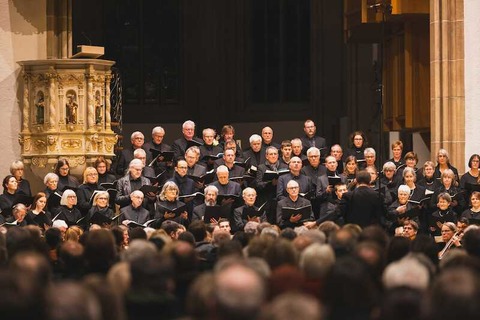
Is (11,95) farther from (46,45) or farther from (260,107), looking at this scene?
(260,107)

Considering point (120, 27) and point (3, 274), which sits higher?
point (120, 27)

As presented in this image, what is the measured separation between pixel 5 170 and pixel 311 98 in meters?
7.68

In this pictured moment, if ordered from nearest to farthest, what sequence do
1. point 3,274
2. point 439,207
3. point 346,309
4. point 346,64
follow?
point 3,274 < point 346,309 < point 439,207 < point 346,64

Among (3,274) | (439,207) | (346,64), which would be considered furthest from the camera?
(346,64)

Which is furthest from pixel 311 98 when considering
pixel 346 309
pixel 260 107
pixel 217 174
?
pixel 346 309

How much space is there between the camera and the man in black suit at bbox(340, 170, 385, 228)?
38.8ft

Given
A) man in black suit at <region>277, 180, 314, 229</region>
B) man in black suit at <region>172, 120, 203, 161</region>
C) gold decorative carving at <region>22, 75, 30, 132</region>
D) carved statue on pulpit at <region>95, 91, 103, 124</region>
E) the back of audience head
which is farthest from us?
man in black suit at <region>172, 120, 203, 161</region>

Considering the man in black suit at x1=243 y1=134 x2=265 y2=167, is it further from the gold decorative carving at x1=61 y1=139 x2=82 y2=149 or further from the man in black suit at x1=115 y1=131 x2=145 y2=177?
the gold decorative carving at x1=61 y1=139 x2=82 y2=149

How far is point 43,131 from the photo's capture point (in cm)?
1376

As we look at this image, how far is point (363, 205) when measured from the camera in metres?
11.8

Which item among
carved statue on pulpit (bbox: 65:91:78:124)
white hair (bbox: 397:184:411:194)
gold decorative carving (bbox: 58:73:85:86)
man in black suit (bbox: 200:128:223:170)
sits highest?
gold decorative carving (bbox: 58:73:85:86)

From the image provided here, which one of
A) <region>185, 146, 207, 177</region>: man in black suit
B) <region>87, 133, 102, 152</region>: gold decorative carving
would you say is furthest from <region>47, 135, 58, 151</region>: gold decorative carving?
<region>185, 146, 207, 177</region>: man in black suit

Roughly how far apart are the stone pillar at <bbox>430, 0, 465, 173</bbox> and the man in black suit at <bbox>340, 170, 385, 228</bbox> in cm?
297

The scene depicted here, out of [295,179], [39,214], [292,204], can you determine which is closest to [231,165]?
[295,179]
